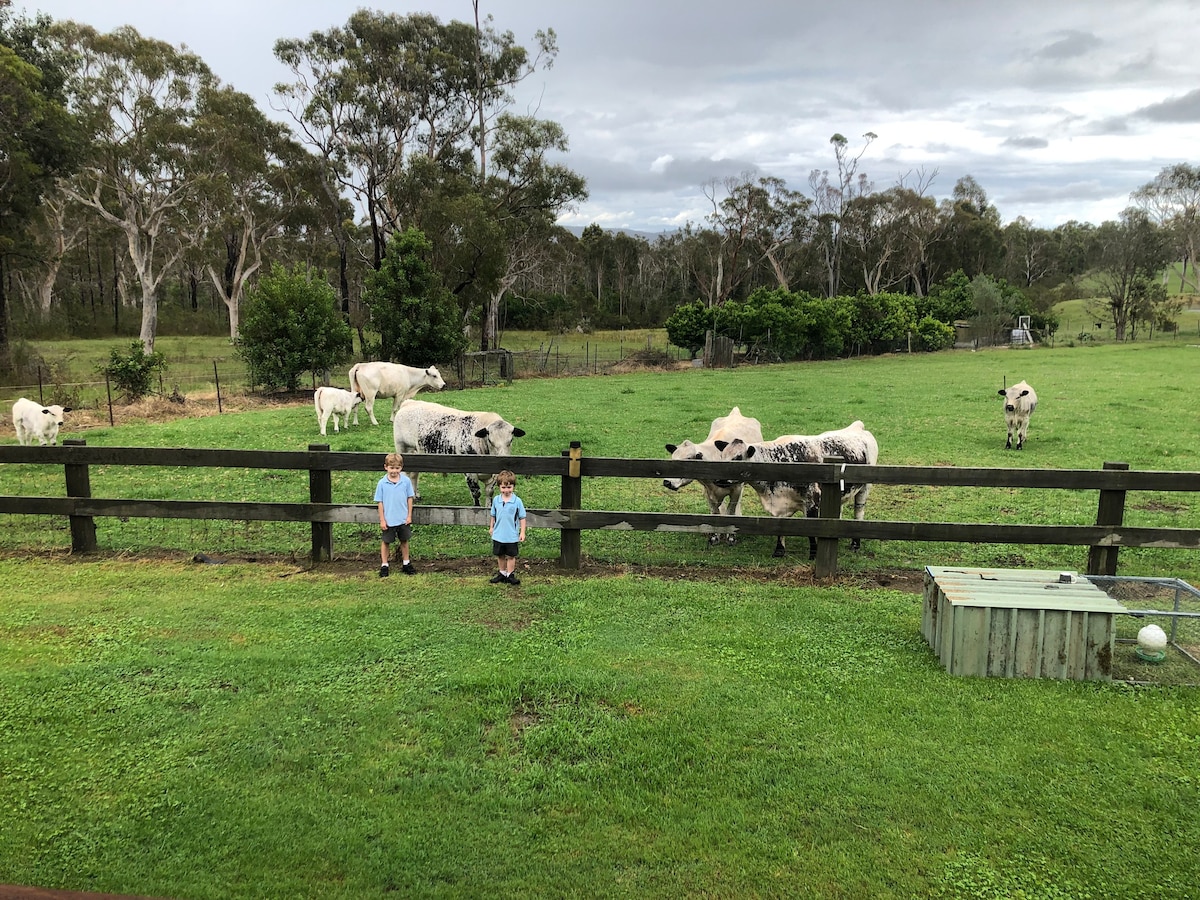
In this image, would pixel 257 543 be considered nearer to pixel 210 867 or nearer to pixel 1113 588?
pixel 210 867

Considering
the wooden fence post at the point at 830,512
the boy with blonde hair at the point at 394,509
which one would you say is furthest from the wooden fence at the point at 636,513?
the boy with blonde hair at the point at 394,509

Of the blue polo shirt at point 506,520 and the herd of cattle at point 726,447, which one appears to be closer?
the blue polo shirt at point 506,520

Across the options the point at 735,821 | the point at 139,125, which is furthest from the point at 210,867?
the point at 139,125

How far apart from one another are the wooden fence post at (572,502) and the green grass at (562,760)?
1227 millimetres

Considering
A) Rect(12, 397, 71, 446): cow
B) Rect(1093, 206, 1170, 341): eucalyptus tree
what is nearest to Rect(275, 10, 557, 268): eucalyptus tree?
Rect(12, 397, 71, 446): cow

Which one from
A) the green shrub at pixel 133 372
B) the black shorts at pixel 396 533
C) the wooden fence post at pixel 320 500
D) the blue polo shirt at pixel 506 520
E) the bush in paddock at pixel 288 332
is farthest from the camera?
the bush in paddock at pixel 288 332

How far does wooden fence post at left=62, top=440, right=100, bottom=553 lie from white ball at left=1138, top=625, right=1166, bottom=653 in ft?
32.8

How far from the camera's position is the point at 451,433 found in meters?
11.1

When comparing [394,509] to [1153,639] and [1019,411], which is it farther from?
[1019,411]

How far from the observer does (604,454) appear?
15172 millimetres

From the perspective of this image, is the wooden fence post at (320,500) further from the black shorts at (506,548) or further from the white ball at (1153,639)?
the white ball at (1153,639)

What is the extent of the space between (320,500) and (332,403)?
1145cm

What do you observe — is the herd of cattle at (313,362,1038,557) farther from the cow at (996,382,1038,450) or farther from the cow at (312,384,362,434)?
the cow at (312,384,362,434)

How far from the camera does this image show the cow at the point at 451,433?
1095 centimetres
